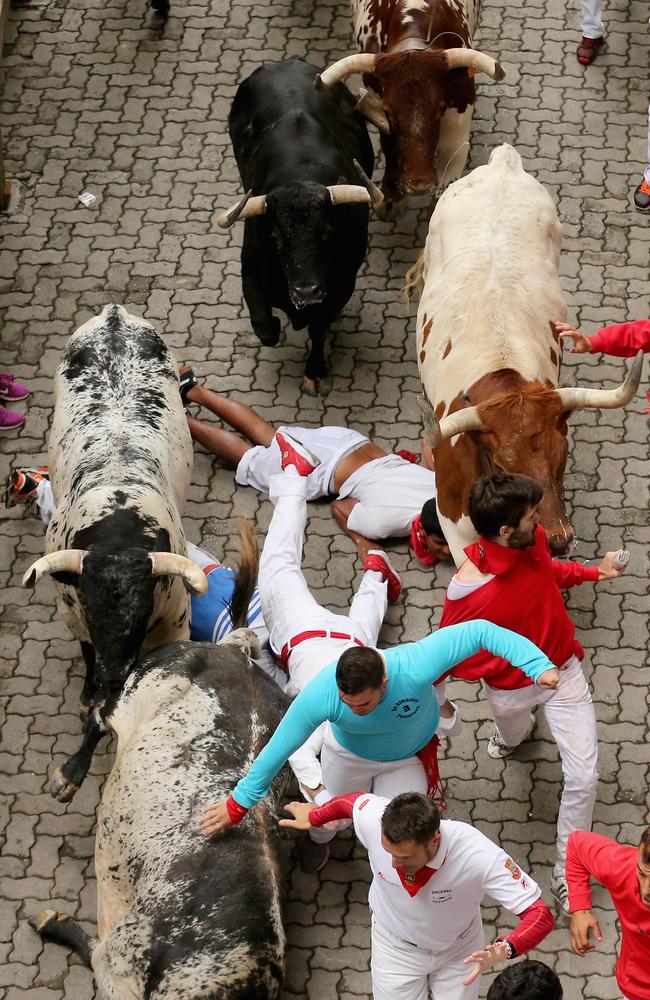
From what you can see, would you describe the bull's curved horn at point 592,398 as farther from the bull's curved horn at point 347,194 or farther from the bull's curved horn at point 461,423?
the bull's curved horn at point 347,194

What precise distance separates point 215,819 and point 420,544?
254cm

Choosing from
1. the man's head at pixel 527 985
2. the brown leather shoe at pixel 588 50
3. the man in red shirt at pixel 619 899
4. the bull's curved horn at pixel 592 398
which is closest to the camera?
the man's head at pixel 527 985

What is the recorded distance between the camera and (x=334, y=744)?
550 cm

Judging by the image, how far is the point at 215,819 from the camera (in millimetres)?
5422

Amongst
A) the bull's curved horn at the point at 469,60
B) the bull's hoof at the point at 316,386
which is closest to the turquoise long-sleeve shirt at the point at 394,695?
the bull's hoof at the point at 316,386

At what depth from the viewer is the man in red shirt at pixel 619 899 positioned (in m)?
4.75

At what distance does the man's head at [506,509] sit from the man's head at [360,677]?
0.78 m

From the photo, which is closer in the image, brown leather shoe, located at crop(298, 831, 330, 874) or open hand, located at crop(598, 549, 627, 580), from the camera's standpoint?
open hand, located at crop(598, 549, 627, 580)

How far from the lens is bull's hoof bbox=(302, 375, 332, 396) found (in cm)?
870

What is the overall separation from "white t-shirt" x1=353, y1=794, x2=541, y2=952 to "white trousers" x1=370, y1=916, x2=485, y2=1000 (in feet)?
0.51

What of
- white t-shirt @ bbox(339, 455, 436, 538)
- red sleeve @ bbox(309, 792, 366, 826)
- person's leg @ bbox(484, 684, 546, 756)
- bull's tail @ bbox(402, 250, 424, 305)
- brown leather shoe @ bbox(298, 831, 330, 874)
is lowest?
red sleeve @ bbox(309, 792, 366, 826)

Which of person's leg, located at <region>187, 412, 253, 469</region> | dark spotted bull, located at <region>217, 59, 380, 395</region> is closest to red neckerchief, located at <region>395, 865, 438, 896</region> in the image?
person's leg, located at <region>187, 412, 253, 469</region>

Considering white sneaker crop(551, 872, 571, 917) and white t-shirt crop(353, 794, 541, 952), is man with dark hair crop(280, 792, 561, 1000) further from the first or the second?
white sneaker crop(551, 872, 571, 917)

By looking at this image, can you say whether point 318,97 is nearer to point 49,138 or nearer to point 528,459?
point 49,138
